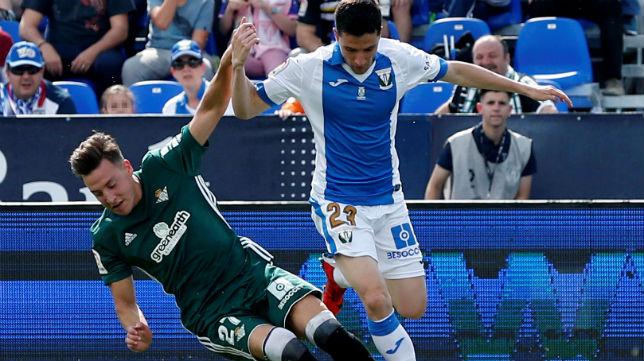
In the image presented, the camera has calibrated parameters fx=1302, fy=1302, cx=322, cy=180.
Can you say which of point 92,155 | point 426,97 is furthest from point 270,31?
point 92,155

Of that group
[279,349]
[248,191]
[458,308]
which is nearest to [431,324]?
[458,308]

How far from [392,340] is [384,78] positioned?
1.36m

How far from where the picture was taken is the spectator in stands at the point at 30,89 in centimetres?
1062

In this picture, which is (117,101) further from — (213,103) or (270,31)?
(213,103)

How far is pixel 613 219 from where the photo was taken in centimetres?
759

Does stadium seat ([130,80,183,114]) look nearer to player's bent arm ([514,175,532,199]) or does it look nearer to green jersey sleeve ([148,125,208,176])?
player's bent arm ([514,175,532,199])

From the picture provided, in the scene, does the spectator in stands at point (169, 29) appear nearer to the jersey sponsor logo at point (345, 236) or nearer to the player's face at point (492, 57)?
the player's face at point (492, 57)

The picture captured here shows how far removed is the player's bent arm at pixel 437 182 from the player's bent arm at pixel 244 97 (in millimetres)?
2883

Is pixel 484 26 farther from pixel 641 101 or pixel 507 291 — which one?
pixel 507 291

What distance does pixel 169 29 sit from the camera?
11945 mm

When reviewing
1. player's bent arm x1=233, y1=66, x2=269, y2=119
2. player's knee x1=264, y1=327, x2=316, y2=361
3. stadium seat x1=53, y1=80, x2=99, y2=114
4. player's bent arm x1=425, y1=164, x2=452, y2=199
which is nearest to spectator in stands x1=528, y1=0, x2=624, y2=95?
player's bent arm x1=425, y1=164, x2=452, y2=199

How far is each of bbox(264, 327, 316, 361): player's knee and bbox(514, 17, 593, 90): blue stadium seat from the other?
6553mm

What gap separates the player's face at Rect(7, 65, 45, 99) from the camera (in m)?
10.6

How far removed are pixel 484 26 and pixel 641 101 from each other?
169 cm
